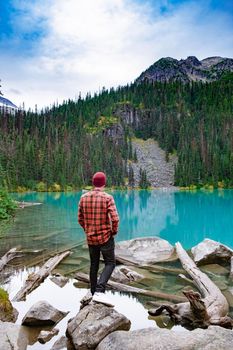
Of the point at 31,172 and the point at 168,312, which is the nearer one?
the point at 168,312

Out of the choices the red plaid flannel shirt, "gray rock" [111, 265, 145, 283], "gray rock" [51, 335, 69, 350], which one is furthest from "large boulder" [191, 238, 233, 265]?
"gray rock" [51, 335, 69, 350]

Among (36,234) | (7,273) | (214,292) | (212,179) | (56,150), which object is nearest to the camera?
(214,292)

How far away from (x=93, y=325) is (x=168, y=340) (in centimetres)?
141

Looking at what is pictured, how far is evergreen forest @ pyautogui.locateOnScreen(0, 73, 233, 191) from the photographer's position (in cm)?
9681

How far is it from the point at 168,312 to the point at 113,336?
2258 millimetres

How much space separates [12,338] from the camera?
5965 millimetres

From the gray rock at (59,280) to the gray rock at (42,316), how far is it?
2783 mm

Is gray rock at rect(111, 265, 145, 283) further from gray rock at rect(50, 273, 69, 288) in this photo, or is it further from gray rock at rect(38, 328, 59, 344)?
gray rock at rect(38, 328, 59, 344)

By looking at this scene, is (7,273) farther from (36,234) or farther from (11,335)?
(36,234)

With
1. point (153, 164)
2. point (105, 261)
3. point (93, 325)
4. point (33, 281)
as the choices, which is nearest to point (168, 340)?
point (93, 325)

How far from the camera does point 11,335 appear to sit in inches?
238

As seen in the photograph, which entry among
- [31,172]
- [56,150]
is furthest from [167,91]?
[31,172]

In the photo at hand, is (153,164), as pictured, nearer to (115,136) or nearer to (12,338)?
(115,136)

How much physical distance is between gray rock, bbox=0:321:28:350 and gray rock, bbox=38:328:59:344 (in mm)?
260
